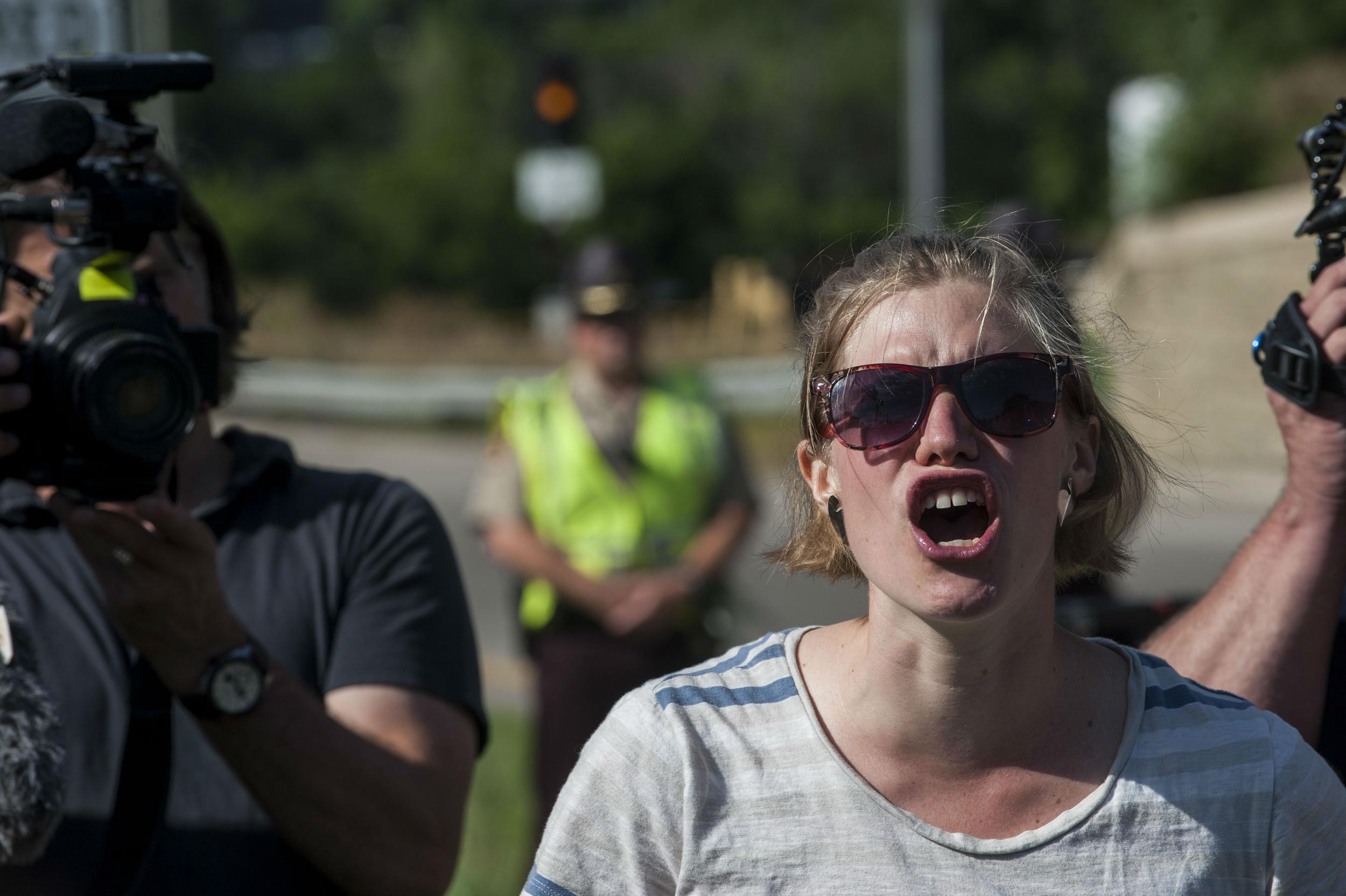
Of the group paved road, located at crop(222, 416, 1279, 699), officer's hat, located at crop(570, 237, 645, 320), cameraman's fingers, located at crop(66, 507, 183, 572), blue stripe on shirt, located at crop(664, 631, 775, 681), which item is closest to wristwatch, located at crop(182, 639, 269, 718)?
cameraman's fingers, located at crop(66, 507, 183, 572)

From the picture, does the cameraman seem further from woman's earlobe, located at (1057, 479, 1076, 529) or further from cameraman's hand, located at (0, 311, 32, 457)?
woman's earlobe, located at (1057, 479, 1076, 529)

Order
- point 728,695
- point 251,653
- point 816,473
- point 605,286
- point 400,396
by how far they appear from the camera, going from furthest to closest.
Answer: point 400,396 < point 605,286 < point 251,653 < point 816,473 < point 728,695

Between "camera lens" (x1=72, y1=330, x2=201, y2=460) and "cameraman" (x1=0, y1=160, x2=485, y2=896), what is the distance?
3.4 inches

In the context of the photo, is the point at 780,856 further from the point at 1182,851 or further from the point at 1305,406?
the point at 1305,406

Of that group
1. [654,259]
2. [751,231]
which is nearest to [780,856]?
[654,259]

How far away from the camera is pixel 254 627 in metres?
2.32

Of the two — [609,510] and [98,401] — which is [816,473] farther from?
[609,510]

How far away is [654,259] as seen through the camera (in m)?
31.1

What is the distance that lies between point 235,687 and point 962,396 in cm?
104

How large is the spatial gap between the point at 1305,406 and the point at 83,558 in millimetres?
1655

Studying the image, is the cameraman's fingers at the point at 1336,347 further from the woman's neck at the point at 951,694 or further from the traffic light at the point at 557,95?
the traffic light at the point at 557,95

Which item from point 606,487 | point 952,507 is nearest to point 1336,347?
point 952,507

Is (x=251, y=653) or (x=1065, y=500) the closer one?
(x=1065, y=500)

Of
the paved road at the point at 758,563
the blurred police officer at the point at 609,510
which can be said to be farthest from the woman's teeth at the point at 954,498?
the paved road at the point at 758,563
